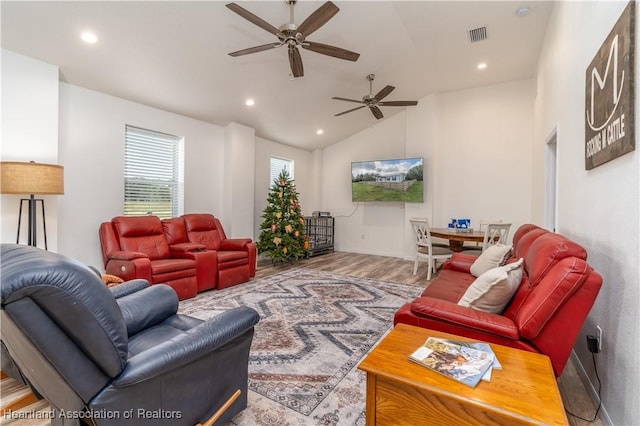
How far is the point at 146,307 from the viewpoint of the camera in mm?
1779

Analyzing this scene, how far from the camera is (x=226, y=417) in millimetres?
1487

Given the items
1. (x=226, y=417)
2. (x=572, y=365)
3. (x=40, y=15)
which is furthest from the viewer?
(x=40, y=15)

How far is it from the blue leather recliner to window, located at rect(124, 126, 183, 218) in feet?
12.2

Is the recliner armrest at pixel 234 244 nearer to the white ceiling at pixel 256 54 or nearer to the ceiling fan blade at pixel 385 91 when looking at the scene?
the white ceiling at pixel 256 54

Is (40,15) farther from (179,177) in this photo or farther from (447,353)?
(447,353)

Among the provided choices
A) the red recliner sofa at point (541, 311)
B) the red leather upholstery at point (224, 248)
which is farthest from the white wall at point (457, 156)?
A: the red recliner sofa at point (541, 311)

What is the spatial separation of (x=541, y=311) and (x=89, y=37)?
4.38 metres

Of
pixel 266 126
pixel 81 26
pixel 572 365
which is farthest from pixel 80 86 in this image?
pixel 572 365

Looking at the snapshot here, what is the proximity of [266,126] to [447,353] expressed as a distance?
541 cm

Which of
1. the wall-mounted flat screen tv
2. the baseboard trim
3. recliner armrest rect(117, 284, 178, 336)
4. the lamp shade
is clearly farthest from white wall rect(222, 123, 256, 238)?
the baseboard trim

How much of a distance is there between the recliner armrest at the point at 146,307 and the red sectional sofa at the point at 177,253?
5.46ft

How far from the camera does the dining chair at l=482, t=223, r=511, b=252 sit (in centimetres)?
423

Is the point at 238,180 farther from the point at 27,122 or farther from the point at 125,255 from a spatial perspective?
the point at 27,122

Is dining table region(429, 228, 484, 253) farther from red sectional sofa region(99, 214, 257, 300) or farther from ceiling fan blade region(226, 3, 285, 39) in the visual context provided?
ceiling fan blade region(226, 3, 285, 39)
